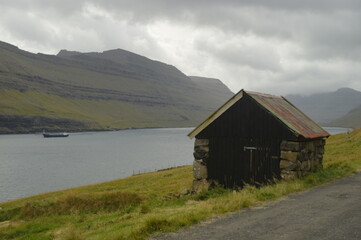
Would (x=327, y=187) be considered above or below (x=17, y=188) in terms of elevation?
above

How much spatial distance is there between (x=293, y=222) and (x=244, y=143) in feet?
31.8

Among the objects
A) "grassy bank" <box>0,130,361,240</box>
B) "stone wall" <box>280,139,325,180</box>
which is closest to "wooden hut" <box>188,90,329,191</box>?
"stone wall" <box>280,139,325,180</box>

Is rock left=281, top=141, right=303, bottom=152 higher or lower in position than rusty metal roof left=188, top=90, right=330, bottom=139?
lower

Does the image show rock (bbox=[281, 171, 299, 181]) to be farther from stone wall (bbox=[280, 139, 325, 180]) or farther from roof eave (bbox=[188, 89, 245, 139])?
roof eave (bbox=[188, 89, 245, 139])

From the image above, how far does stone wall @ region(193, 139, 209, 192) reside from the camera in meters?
21.9

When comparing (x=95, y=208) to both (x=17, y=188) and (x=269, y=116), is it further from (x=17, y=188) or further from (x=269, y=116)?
(x=17, y=188)

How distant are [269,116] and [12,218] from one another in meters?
17.9

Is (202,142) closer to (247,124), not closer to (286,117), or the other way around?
(247,124)

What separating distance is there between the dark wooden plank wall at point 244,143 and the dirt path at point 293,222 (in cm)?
476

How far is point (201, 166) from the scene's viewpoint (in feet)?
71.9

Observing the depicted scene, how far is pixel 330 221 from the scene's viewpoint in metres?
11.4

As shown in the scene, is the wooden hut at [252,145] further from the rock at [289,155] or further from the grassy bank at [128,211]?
the grassy bank at [128,211]

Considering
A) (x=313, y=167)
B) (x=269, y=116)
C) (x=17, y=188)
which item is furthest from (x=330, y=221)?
(x=17, y=188)

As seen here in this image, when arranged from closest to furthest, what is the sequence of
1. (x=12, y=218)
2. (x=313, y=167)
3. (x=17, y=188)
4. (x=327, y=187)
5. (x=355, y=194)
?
1. (x=355, y=194)
2. (x=327, y=187)
3. (x=313, y=167)
4. (x=12, y=218)
5. (x=17, y=188)
